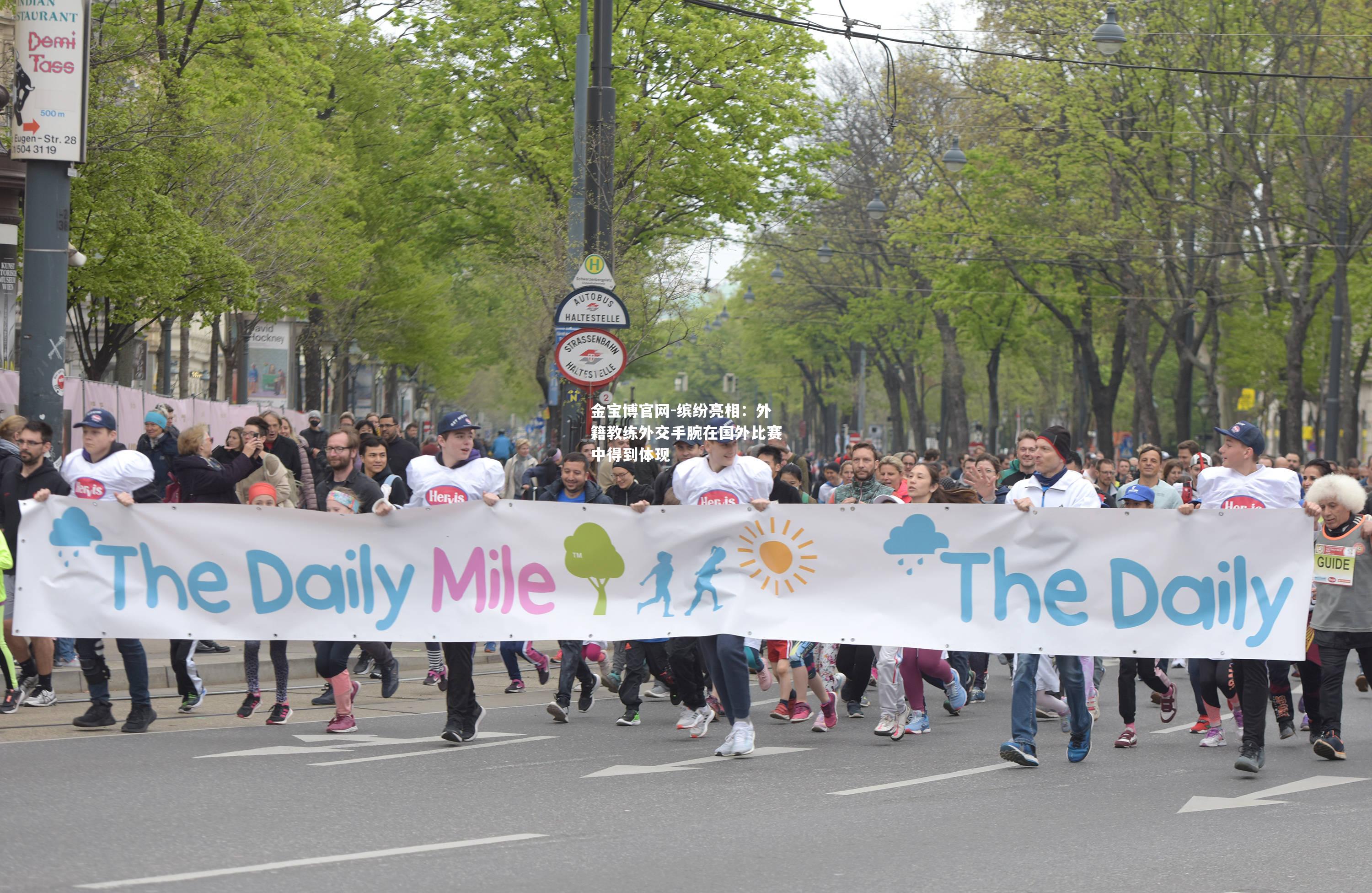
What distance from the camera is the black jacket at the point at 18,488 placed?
11.2m

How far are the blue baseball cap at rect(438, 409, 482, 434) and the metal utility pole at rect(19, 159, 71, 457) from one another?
5.21 metres

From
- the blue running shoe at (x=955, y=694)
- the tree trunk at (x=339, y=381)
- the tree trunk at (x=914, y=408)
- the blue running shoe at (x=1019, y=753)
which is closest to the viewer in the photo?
the blue running shoe at (x=1019, y=753)

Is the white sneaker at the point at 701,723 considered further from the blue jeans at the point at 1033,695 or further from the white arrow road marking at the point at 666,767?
the blue jeans at the point at 1033,695

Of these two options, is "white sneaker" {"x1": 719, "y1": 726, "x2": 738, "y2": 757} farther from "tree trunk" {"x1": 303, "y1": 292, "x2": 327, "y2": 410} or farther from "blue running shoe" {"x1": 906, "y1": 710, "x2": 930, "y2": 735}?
"tree trunk" {"x1": 303, "y1": 292, "x2": 327, "y2": 410}

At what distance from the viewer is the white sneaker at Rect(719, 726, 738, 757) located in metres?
10.4

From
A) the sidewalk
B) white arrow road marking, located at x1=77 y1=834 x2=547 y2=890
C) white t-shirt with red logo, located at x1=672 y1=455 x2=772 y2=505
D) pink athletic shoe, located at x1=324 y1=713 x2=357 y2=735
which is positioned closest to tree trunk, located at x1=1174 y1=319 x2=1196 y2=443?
the sidewalk

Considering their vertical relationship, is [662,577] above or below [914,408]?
below

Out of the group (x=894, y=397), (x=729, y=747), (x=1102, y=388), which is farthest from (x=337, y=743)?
(x=894, y=397)

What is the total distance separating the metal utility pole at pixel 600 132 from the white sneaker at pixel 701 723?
7.04 metres

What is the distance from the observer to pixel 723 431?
432 inches

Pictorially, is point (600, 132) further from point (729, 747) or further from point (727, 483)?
point (729, 747)

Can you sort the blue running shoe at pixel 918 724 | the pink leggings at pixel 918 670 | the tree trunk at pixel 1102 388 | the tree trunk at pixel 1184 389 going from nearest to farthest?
1. the pink leggings at pixel 918 670
2. the blue running shoe at pixel 918 724
3. the tree trunk at pixel 1184 389
4. the tree trunk at pixel 1102 388

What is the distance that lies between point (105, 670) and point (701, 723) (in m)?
3.67

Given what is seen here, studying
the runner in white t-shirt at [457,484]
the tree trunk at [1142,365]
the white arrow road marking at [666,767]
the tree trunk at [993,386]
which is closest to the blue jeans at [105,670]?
the runner in white t-shirt at [457,484]
